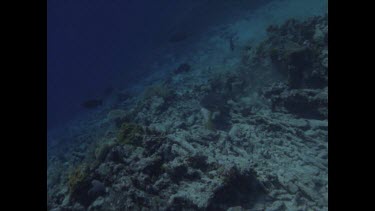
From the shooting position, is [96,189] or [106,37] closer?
[96,189]

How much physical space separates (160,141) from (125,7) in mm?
47087

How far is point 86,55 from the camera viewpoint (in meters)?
47.3

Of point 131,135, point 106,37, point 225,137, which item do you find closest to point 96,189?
point 131,135

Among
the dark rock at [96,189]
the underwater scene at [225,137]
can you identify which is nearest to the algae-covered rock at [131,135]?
the underwater scene at [225,137]

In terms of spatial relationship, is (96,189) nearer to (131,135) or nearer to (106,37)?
(131,135)

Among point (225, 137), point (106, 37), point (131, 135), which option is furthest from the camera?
point (106, 37)

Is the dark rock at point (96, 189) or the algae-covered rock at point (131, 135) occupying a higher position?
the algae-covered rock at point (131, 135)

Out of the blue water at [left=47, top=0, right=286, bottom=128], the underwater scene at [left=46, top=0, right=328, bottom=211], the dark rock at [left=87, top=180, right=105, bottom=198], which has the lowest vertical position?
the dark rock at [left=87, top=180, right=105, bottom=198]

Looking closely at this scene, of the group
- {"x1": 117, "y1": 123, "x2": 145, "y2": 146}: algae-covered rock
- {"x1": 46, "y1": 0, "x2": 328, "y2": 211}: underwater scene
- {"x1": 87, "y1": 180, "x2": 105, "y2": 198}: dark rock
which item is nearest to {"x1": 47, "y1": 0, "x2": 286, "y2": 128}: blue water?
{"x1": 46, "y1": 0, "x2": 328, "y2": 211}: underwater scene

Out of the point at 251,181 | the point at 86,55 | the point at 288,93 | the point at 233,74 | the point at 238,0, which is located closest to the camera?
the point at 251,181

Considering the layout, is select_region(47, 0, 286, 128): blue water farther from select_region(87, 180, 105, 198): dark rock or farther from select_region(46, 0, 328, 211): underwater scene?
select_region(87, 180, 105, 198): dark rock

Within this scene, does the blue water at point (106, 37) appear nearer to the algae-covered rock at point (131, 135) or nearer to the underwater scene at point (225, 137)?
the underwater scene at point (225, 137)
